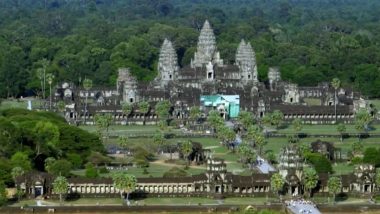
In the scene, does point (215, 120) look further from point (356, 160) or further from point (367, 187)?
point (367, 187)

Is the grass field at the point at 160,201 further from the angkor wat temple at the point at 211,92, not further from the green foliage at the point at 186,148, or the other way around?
the angkor wat temple at the point at 211,92

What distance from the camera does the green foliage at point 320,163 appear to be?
278ft

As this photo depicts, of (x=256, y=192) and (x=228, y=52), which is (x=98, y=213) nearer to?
(x=256, y=192)

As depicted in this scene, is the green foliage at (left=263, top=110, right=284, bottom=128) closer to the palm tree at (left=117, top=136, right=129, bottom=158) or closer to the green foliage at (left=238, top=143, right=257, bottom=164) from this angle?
the palm tree at (left=117, top=136, right=129, bottom=158)

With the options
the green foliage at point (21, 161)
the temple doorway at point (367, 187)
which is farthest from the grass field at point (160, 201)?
the temple doorway at point (367, 187)

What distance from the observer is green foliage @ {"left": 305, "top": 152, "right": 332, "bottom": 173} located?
84625 millimetres

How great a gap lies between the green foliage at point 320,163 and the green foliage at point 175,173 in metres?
10.6

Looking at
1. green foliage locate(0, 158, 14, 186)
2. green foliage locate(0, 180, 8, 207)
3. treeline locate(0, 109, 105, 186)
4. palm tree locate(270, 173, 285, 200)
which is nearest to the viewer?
green foliage locate(0, 180, 8, 207)

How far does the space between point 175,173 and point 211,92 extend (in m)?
40.2

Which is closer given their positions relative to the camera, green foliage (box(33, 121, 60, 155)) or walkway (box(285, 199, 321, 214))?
walkway (box(285, 199, 321, 214))

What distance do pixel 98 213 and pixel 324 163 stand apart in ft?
72.3

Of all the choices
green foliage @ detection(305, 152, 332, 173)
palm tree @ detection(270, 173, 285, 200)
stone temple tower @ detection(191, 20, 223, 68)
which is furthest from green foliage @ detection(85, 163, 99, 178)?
stone temple tower @ detection(191, 20, 223, 68)

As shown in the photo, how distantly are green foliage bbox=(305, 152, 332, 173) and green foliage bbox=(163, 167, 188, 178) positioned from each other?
1064 cm

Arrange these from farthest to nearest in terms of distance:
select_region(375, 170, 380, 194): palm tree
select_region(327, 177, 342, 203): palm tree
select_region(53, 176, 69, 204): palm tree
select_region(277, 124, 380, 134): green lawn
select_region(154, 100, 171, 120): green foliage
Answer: select_region(154, 100, 171, 120): green foliage, select_region(277, 124, 380, 134): green lawn, select_region(375, 170, 380, 194): palm tree, select_region(327, 177, 342, 203): palm tree, select_region(53, 176, 69, 204): palm tree
